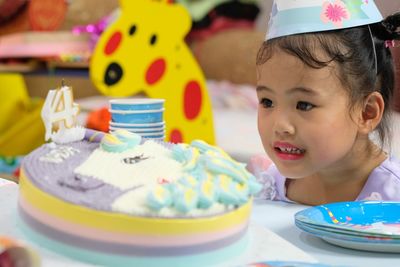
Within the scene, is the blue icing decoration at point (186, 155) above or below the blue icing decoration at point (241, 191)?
above

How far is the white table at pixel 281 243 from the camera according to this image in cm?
59

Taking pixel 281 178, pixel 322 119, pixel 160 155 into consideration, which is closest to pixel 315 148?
pixel 322 119

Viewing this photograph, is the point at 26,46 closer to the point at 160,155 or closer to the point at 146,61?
the point at 146,61

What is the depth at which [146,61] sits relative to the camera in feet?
6.39

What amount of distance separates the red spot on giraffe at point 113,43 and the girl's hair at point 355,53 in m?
0.87

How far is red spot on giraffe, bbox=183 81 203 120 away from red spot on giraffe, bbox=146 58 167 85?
0.10m

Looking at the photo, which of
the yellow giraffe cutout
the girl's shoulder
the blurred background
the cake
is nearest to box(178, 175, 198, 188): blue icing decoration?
the cake

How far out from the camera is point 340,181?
47.0 inches

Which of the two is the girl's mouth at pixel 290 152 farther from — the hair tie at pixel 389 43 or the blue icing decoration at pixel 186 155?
the blue icing decoration at pixel 186 155

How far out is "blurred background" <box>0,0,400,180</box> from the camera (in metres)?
2.54

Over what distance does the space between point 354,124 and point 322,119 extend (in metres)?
0.09

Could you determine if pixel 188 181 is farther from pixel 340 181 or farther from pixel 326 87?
pixel 340 181

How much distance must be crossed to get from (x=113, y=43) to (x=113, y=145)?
4.24ft

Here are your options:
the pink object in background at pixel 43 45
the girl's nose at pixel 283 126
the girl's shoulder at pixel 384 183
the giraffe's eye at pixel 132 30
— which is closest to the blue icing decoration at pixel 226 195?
the girl's nose at pixel 283 126
